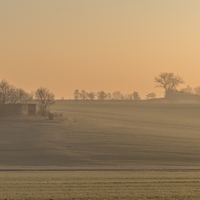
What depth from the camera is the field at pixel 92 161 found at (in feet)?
53.0

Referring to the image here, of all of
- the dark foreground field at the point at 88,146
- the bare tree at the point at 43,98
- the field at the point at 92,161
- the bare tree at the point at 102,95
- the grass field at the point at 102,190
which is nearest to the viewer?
the grass field at the point at 102,190

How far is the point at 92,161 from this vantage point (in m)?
37.7

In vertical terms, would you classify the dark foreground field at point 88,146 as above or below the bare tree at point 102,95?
below

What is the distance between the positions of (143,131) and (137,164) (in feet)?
72.3

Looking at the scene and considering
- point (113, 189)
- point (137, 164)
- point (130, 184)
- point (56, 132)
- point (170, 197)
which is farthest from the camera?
point (56, 132)

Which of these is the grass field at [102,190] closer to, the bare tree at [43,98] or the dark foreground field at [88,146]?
the dark foreground field at [88,146]

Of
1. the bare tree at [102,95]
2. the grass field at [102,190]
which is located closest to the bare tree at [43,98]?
the grass field at [102,190]

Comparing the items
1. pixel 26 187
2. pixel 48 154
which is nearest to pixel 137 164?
pixel 48 154

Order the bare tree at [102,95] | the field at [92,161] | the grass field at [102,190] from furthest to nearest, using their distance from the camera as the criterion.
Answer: the bare tree at [102,95]
the field at [92,161]
the grass field at [102,190]

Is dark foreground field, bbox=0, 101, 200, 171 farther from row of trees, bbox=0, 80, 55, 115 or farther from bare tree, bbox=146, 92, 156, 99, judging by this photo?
bare tree, bbox=146, 92, 156, 99

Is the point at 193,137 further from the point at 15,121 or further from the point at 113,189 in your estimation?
the point at 113,189

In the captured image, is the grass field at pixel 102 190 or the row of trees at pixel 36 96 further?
the row of trees at pixel 36 96

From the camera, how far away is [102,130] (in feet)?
182

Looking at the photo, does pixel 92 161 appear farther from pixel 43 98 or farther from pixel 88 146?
pixel 43 98
